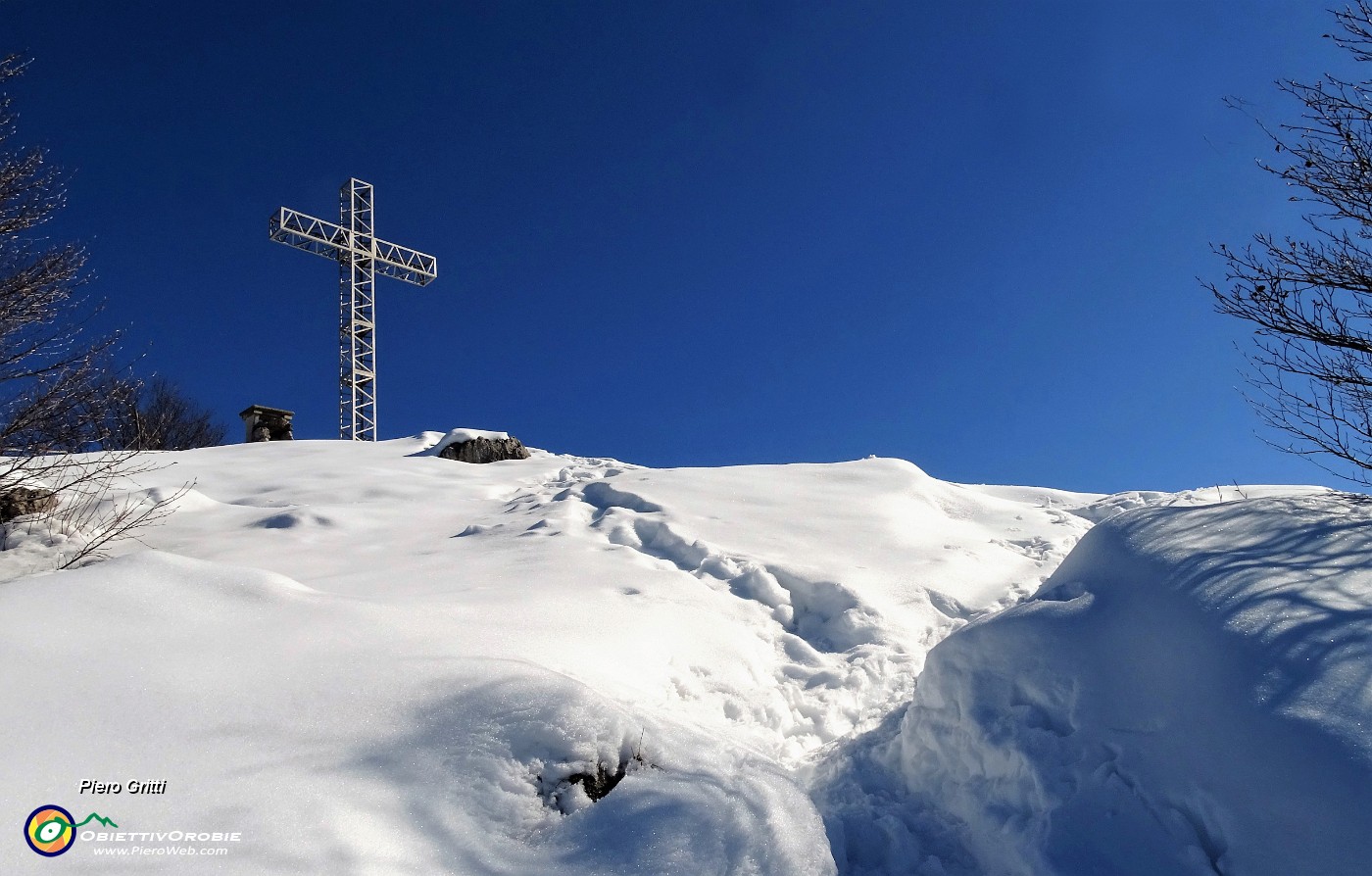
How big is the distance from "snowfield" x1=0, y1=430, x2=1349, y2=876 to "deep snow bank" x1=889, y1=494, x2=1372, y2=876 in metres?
0.01

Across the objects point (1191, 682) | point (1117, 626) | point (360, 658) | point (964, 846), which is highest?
point (360, 658)

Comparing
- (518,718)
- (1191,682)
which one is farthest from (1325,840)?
(518,718)

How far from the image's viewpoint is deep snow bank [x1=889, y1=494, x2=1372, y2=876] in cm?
238

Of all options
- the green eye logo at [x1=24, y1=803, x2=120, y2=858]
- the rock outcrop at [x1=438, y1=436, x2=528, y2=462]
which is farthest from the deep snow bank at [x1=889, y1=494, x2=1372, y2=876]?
the rock outcrop at [x1=438, y1=436, x2=528, y2=462]

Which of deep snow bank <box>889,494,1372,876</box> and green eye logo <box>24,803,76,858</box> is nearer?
green eye logo <box>24,803,76,858</box>

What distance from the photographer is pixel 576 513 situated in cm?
802

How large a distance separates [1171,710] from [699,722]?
235 centimetres

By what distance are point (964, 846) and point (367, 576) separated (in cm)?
458

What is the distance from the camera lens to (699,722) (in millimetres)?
4113

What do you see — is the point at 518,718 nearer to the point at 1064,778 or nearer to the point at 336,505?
the point at 1064,778

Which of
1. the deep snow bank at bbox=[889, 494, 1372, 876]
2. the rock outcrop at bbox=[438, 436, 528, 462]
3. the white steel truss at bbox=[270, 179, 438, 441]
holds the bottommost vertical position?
the deep snow bank at bbox=[889, 494, 1372, 876]

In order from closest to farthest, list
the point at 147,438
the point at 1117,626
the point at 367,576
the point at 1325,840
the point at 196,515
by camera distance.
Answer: the point at 1325,840 < the point at 1117,626 < the point at 367,576 < the point at 147,438 < the point at 196,515

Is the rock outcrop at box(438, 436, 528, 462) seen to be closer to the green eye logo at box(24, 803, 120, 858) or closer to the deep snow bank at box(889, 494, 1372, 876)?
the deep snow bank at box(889, 494, 1372, 876)

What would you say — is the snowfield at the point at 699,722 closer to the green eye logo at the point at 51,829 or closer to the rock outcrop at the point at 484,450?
the green eye logo at the point at 51,829
